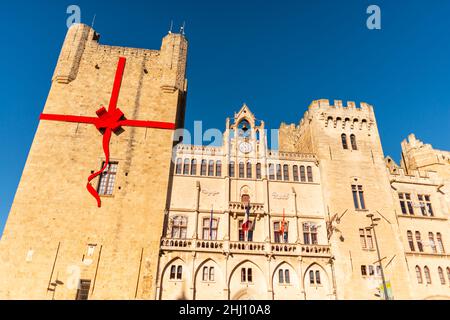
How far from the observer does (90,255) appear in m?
24.5

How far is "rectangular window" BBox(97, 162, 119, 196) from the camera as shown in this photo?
90.4 feet

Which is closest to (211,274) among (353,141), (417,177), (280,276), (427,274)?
(280,276)

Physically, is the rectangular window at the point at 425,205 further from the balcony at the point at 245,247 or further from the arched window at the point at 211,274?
the arched window at the point at 211,274

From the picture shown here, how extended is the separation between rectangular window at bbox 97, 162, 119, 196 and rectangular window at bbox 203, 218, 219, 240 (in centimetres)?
890

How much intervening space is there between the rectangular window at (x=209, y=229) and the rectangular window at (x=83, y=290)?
398 inches

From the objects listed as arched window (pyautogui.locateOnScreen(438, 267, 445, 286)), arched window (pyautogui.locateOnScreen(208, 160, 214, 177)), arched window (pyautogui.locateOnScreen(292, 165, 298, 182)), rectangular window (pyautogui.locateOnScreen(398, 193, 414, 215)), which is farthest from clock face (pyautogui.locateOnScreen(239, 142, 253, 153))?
arched window (pyautogui.locateOnScreen(438, 267, 445, 286))

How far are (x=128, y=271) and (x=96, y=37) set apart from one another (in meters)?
26.3

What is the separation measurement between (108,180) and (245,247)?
13574 mm

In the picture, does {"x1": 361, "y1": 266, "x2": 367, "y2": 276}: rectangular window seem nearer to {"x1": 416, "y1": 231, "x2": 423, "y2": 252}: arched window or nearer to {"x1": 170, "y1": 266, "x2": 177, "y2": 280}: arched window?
{"x1": 416, "y1": 231, "x2": 423, "y2": 252}: arched window

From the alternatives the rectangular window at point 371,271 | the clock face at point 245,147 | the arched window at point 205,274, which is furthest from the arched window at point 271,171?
the rectangular window at point 371,271

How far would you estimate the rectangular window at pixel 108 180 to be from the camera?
90.4 feet

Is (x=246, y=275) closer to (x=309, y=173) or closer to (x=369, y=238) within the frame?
(x=369, y=238)
